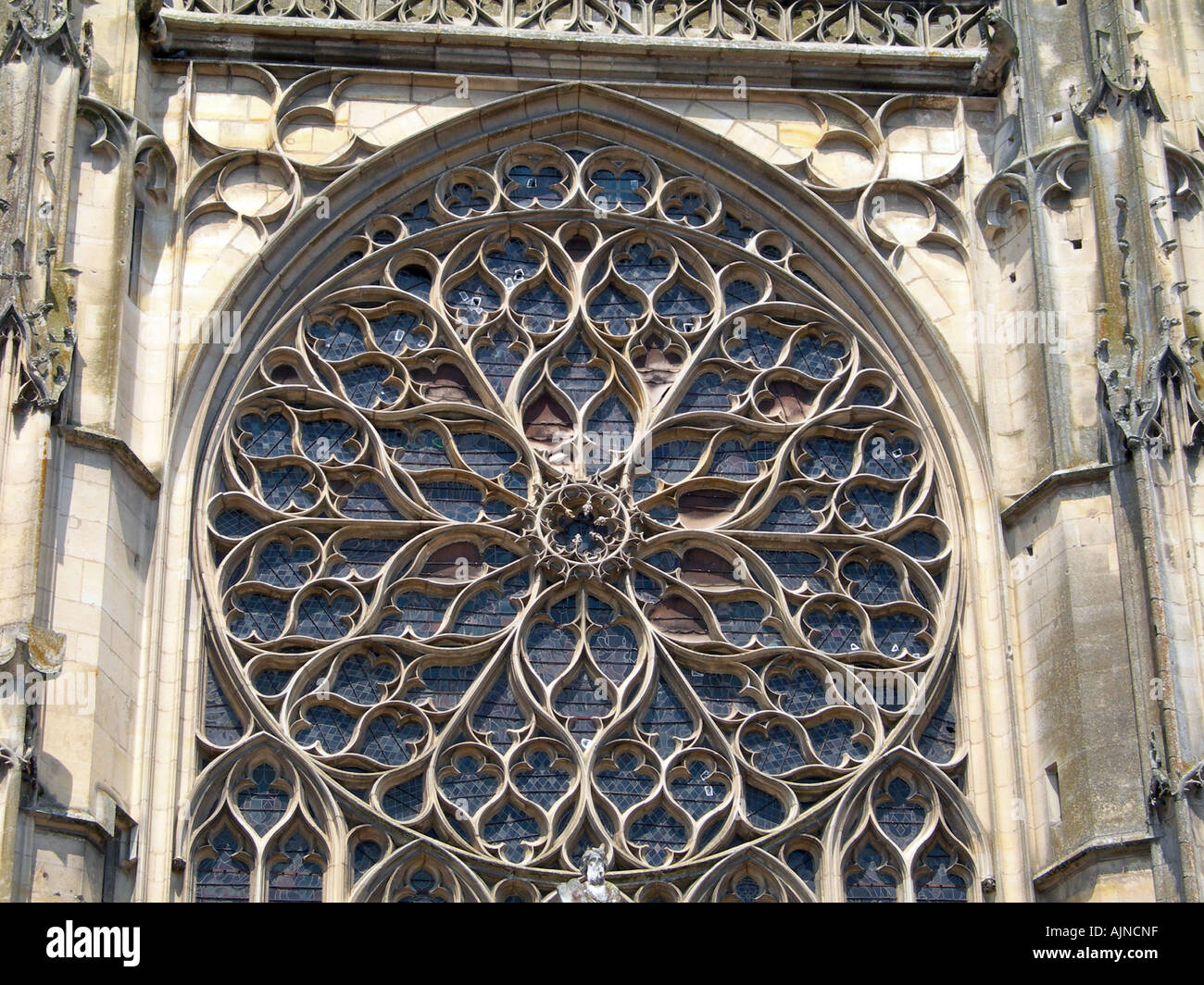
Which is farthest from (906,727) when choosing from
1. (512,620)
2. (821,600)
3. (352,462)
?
(352,462)

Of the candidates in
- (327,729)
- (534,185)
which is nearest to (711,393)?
(534,185)

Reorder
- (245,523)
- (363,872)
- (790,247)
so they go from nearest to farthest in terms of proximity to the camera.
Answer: (363,872)
(245,523)
(790,247)

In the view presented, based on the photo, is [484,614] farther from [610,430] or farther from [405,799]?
[610,430]

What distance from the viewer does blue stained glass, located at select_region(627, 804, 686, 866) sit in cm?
2202

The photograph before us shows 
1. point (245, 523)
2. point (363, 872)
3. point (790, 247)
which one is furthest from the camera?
point (790, 247)

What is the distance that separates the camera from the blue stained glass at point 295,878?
21.7 metres

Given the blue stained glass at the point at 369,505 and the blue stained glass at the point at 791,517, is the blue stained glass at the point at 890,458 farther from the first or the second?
the blue stained glass at the point at 369,505

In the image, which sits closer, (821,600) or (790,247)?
(821,600)

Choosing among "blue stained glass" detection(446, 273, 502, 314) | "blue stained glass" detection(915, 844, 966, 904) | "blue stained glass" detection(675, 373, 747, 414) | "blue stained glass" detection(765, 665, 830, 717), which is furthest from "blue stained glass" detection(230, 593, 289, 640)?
"blue stained glass" detection(915, 844, 966, 904)

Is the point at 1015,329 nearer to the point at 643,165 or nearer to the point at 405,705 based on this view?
the point at 643,165

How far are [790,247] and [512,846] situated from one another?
245 inches

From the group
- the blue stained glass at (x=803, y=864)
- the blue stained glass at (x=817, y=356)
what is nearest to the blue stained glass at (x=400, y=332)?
the blue stained glass at (x=817, y=356)

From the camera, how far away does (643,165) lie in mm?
25234
